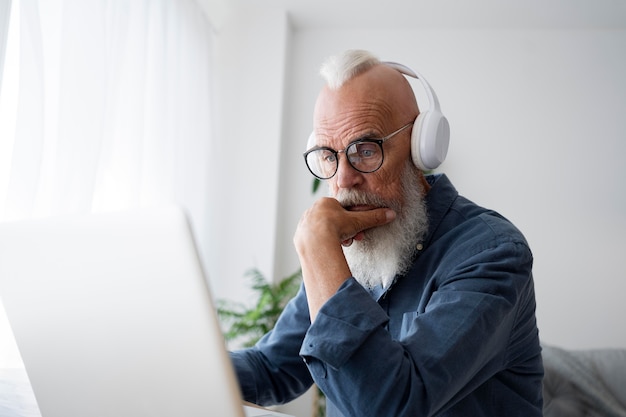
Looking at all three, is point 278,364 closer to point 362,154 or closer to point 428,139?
point 362,154

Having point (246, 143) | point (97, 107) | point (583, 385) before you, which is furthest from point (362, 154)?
point (246, 143)

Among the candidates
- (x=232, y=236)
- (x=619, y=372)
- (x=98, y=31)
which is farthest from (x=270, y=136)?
(x=619, y=372)

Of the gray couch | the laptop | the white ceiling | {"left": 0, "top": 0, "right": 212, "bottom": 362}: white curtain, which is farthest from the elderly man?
the white ceiling

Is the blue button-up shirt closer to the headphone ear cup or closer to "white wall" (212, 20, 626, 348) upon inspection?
the headphone ear cup

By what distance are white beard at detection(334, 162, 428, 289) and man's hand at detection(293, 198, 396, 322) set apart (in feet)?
0.33

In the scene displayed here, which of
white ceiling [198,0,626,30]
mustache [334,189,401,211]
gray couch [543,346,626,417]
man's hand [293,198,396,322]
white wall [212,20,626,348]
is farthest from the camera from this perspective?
white wall [212,20,626,348]

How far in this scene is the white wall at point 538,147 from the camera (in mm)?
3838

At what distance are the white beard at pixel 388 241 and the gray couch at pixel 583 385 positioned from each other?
3.83 feet

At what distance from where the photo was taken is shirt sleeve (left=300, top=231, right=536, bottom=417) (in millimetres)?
799

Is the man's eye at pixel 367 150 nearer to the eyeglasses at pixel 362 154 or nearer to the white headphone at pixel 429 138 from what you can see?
the eyeglasses at pixel 362 154

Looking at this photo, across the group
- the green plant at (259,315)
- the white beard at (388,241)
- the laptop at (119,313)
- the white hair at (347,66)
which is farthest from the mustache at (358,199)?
the green plant at (259,315)

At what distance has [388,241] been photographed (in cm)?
123

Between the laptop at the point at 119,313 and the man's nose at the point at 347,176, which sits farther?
the man's nose at the point at 347,176

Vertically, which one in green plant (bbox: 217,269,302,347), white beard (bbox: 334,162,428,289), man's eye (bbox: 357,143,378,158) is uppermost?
man's eye (bbox: 357,143,378,158)
